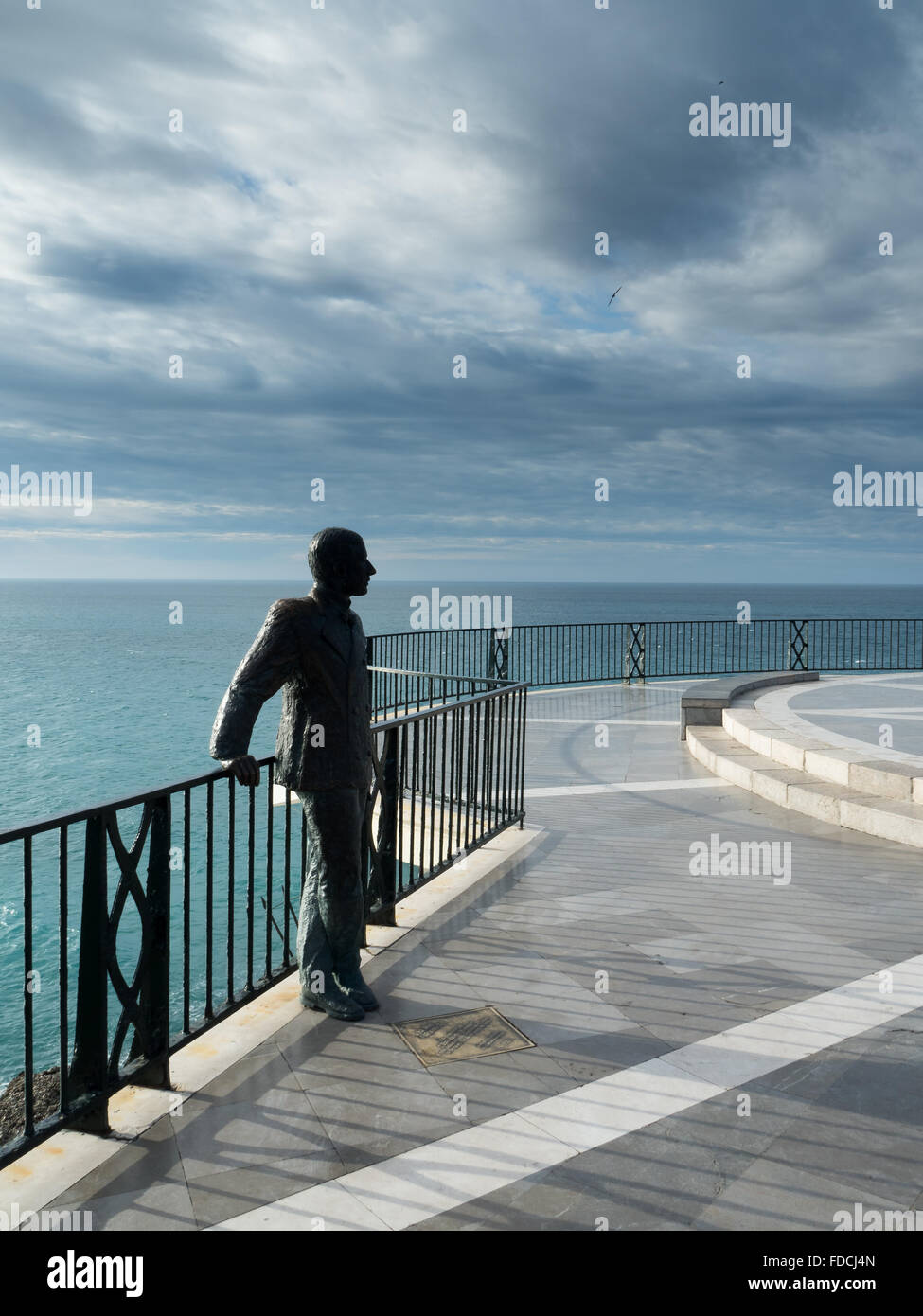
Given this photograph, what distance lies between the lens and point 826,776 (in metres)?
8.45

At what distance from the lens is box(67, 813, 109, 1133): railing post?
3.04 m

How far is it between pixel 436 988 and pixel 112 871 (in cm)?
1026

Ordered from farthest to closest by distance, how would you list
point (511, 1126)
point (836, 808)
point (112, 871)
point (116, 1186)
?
1. point (112, 871)
2. point (836, 808)
3. point (511, 1126)
4. point (116, 1186)

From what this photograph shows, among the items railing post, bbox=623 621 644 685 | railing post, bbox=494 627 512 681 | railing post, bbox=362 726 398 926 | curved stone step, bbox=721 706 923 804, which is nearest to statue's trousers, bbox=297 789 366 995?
railing post, bbox=362 726 398 926

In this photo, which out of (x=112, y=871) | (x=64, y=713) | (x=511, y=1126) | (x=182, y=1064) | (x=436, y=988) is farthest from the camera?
(x=64, y=713)

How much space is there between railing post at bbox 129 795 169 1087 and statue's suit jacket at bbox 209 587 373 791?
1.67 feet

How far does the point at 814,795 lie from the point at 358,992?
17.1ft

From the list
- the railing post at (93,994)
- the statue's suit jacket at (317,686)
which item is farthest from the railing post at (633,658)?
the railing post at (93,994)

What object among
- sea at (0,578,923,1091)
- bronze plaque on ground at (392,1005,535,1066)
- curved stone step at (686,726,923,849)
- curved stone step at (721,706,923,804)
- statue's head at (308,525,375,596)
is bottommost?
sea at (0,578,923,1091)

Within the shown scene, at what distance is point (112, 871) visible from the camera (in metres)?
13.2

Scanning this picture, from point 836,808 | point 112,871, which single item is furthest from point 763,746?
point 112,871

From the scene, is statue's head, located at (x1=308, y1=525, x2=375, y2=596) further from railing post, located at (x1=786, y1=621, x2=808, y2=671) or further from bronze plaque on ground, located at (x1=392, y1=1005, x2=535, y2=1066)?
railing post, located at (x1=786, y1=621, x2=808, y2=671)
